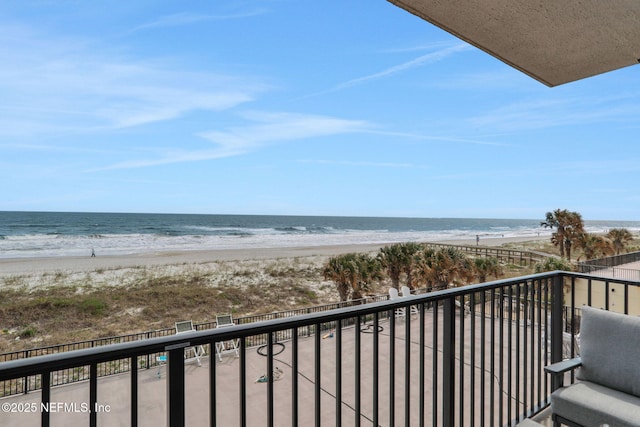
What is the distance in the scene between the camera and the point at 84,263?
22906mm

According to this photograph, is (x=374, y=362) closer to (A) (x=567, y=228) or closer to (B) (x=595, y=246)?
(B) (x=595, y=246)

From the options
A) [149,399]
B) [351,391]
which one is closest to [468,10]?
[351,391]

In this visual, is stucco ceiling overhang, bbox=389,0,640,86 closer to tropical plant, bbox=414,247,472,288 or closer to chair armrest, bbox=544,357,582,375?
chair armrest, bbox=544,357,582,375

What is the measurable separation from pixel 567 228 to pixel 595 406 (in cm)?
2568

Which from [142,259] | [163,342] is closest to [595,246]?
[163,342]

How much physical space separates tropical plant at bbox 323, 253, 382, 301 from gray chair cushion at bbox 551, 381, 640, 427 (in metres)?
13.8

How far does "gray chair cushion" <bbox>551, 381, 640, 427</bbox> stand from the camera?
5.16ft

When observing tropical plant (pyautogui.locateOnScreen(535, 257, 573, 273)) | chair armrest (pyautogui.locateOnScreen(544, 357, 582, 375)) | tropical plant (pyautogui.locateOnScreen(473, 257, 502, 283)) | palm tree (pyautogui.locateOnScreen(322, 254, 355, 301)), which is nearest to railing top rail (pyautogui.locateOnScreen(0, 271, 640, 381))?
chair armrest (pyautogui.locateOnScreen(544, 357, 582, 375))

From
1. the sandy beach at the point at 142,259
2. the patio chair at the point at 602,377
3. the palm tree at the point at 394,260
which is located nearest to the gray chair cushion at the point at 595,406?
the patio chair at the point at 602,377

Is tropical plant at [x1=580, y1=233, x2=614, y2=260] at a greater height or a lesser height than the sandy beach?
greater

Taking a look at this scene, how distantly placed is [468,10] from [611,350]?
177 centimetres

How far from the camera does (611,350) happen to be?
1813 millimetres

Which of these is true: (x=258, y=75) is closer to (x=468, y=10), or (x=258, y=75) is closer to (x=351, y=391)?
(x=351, y=391)

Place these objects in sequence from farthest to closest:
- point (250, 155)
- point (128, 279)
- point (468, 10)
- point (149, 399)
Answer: point (250, 155) → point (128, 279) → point (149, 399) → point (468, 10)
